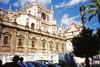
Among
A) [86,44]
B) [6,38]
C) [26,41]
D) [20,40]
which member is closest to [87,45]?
[86,44]

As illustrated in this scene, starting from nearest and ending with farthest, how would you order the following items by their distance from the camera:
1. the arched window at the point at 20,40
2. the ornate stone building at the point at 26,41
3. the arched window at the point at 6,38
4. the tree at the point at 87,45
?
the tree at the point at 87,45 → the ornate stone building at the point at 26,41 → the arched window at the point at 6,38 → the arched window at the point at 20,40

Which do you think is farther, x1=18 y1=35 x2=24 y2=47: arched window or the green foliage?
x1=18 y1=35 x2=24 y2=47: arched window

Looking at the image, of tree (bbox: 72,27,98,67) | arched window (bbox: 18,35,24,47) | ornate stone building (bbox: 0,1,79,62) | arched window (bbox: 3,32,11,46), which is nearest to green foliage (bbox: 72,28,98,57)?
tree (bbox: 72,27,98,67)

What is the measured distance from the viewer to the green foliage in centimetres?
1313

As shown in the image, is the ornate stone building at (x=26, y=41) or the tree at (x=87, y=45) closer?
the tree at (x=87, y=45)

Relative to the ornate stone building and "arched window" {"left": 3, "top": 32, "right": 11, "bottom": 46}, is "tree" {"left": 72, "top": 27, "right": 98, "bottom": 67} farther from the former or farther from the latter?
"arched window" {"left": 3, "top": 32, "right": 11, "bottom": 46}

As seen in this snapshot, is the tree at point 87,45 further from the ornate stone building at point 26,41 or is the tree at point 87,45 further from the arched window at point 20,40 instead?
the arched window at point 20,40

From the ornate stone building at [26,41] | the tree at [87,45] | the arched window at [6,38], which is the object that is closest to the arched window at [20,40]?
the ornate stone building at [26,41]

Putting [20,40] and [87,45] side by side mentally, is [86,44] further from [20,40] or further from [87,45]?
[20,40]

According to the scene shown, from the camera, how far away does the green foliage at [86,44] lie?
43.1 feet

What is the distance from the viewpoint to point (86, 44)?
13266 millimetres

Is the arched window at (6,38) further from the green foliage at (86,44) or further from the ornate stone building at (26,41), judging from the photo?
the green foliage at (86,44)

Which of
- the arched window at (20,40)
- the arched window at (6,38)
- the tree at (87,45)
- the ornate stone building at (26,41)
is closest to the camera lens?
the tree at (87,45)

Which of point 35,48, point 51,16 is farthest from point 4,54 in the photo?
point 51,16
